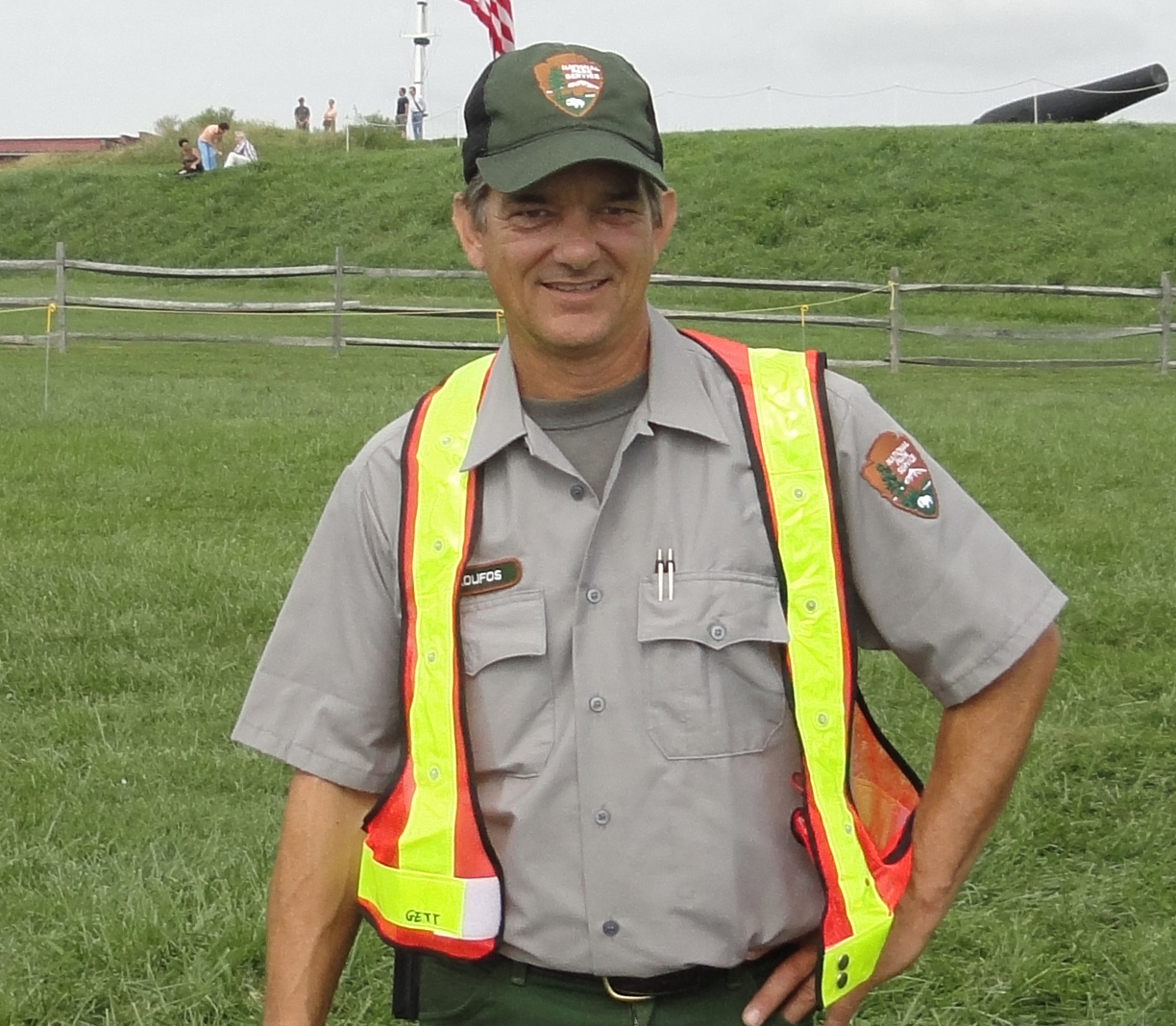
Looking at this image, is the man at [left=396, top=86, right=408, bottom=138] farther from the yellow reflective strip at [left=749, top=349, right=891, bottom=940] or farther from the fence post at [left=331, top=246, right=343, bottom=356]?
the yellow reflective strip at [left=749, top=349, right=891, bottom=940]

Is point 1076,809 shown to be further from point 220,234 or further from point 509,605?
point 220,234

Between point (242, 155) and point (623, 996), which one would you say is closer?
point (623, 996)

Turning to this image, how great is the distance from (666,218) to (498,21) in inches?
93.1

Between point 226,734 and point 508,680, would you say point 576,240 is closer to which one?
point 508,680

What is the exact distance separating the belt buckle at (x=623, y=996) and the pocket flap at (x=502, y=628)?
413 mm

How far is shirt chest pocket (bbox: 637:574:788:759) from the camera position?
1995 millimetres

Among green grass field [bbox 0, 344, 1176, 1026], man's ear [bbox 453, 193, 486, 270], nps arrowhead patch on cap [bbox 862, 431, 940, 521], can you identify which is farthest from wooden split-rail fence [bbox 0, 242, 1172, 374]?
nps arrowhead patch on cap [bbox 862, 431, 940, 521]

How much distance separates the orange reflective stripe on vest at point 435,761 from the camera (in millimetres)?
2037

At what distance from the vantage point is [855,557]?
203cm

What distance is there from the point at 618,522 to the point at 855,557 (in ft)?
0.94

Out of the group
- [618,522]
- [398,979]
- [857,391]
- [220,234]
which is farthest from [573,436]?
[220,234]

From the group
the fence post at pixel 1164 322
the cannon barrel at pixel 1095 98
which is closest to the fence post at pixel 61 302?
the fence post at pixel 1164 322

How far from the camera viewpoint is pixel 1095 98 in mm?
39281

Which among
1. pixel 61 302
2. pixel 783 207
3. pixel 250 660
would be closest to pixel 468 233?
pixel 250 660
